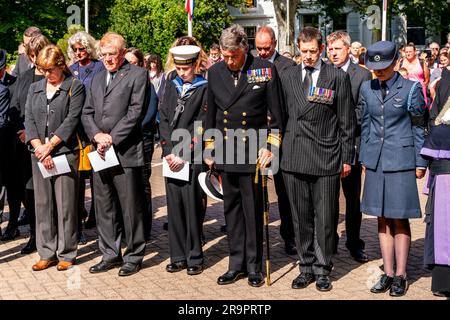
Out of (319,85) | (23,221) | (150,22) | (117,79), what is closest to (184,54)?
(117,79)

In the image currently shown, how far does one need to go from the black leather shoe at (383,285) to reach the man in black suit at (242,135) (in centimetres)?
99

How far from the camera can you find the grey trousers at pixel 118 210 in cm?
681

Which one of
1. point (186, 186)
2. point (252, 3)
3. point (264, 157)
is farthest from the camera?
point (252, 3)

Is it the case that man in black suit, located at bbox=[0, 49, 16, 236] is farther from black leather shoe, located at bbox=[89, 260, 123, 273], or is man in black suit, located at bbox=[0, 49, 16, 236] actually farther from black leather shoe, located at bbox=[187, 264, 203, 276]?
→ black leather shoe, located at bbox=[187, 264, 203, 276]

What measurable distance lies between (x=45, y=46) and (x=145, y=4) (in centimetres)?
3346

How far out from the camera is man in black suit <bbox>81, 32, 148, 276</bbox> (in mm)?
6688

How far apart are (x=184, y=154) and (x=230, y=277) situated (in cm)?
125

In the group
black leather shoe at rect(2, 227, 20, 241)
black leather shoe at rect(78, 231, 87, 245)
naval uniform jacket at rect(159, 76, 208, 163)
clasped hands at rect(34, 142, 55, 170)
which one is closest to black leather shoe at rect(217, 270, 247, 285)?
naval uniform jacket at rect(159, 76, 208, 163)

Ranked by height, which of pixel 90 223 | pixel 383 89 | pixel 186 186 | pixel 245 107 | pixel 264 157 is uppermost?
pixel 383 89

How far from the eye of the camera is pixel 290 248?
750 cm

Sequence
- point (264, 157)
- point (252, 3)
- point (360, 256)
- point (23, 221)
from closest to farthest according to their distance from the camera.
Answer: point (264, 157) → point (360, 256) → point (23, 221) → point (252, 3)

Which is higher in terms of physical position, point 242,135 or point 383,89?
point 383,89

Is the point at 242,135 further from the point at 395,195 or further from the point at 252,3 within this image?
the point at 252,3

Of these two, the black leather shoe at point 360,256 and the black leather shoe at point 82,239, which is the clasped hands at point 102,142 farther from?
the black leather shoe at point 360,256
